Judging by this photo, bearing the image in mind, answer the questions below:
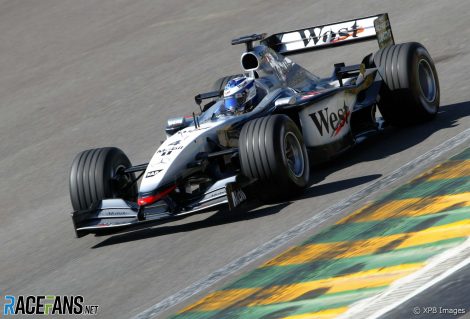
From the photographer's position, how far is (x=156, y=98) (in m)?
16.8

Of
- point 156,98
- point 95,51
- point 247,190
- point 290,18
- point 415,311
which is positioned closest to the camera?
point 415,311

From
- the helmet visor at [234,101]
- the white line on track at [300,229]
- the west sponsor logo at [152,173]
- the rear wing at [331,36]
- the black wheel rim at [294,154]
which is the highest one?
the rear wing at [331,36]

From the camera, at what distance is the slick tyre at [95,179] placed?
10270 mm

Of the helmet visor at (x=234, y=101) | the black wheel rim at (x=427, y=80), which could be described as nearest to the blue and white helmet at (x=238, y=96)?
the helmet visor at (x=234, y=101)

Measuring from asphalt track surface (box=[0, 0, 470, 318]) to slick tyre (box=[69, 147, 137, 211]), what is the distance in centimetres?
43

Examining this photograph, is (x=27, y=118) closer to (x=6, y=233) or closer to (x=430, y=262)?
(x=6, y=233)

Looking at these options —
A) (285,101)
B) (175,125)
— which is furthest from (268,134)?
(175,125)

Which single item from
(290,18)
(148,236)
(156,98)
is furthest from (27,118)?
(148,236)

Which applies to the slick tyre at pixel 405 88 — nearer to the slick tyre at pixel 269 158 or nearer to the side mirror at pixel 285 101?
the side mirror at pixel 285 101

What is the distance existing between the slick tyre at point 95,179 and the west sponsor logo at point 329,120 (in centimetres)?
207

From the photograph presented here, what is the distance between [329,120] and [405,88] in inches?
47.3

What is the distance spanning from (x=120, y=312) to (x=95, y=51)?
13.8 m

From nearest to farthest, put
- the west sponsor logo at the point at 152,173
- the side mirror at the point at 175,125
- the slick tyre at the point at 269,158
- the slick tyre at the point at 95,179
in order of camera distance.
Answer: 1. the slick tyre at the point at 269,158
2. the west sponsor logo at the point at 152,173
3. the slick tyre at the point at 95,179
4. the side mirror at the point at 175,125

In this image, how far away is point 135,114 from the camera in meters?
16.2
